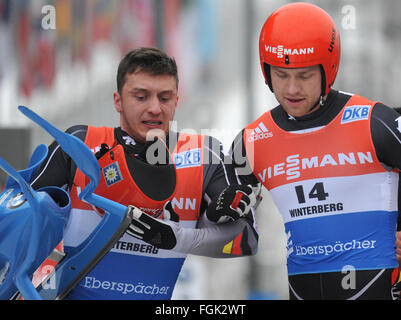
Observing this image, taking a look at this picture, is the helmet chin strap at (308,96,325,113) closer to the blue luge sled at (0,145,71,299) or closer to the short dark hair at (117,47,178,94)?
the short dark hair at (117,47,178,94)

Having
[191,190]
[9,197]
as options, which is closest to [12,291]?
[9,197]

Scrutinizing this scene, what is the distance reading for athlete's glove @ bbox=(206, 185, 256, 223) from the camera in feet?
13.4

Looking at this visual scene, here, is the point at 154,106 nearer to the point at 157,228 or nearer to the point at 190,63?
the point at 157,228

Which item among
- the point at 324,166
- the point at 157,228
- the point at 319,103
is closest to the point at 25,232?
the point at 157,228

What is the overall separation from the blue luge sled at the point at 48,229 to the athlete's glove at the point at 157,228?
154 mm

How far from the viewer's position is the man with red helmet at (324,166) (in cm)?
418

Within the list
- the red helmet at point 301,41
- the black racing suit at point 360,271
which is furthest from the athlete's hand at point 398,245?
the red helmet at point 301,41

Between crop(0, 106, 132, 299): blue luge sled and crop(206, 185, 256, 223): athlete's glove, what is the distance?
0.56 meters

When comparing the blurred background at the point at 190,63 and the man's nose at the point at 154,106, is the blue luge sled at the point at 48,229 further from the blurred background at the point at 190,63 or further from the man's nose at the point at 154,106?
the blurred background at the point at 190,63

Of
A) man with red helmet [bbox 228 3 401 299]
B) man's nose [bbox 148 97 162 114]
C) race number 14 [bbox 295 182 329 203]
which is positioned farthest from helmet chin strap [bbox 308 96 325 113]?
man's nose [bbox 148 97 162 114]

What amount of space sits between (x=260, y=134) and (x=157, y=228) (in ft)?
2.98

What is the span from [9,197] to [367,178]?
6.08ft

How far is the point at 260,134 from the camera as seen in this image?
14.9 feet

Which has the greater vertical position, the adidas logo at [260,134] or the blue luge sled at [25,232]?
the adidas logo at [260,134]
